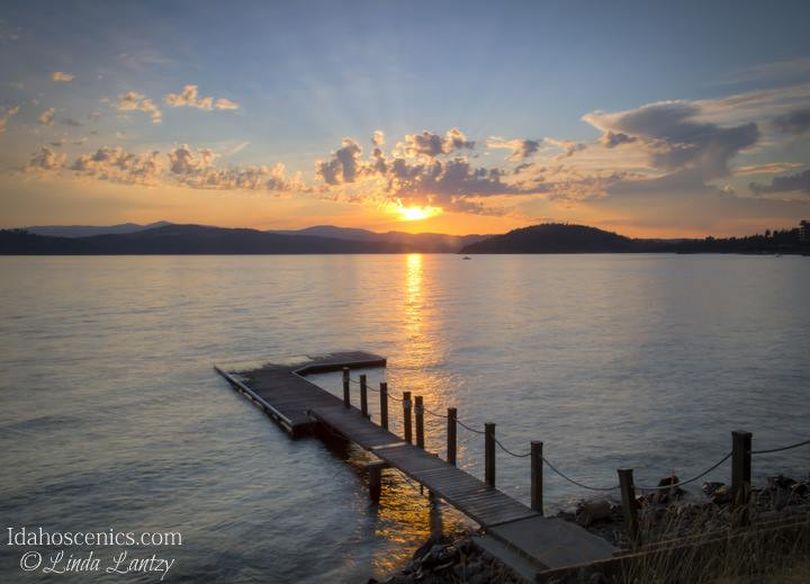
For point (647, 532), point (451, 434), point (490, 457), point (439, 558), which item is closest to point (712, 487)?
point (647, 532)

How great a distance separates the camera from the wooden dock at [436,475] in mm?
12105

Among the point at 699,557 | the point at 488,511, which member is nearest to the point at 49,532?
the point at 488,511

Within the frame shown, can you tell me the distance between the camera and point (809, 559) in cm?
970

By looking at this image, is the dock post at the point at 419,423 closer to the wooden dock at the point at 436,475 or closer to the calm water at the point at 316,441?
the wooden dock at the point at 436,475

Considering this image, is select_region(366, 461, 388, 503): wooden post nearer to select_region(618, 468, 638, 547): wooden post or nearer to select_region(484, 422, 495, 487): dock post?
select_region(484, 422, 495, 487): dock post

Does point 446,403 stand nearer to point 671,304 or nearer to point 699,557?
point 699,557

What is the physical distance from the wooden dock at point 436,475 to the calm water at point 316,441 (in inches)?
46.5

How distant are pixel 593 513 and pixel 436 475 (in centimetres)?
399

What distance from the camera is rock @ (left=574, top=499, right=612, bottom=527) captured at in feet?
50.8

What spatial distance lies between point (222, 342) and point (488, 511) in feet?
133

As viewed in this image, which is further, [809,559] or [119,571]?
[119,571]

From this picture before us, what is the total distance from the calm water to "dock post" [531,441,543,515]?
3330 mm

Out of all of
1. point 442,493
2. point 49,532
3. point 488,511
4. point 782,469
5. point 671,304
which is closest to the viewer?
point 488,511

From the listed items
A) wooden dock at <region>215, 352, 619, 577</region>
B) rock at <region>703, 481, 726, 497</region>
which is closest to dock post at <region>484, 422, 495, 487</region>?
wooden dock at <region>215, 352, 619, 577</region>
